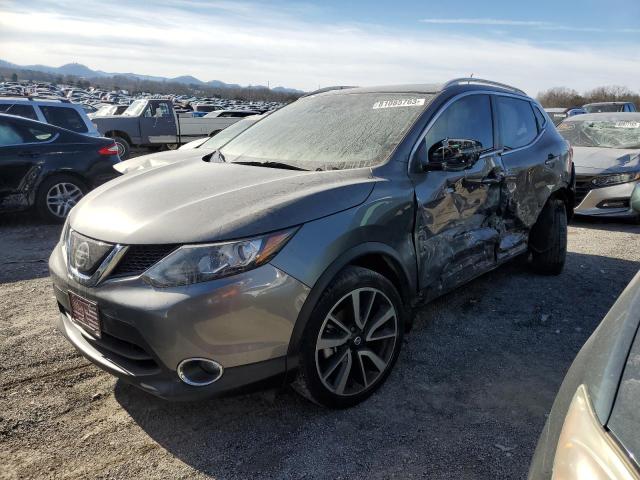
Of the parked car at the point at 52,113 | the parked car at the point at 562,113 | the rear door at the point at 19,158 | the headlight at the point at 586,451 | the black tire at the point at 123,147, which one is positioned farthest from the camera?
the parked car at the point at 562,113

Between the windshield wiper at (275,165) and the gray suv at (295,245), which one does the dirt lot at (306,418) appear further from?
the windshield wiper at (275,165)

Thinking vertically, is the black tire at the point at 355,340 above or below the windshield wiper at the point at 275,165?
below

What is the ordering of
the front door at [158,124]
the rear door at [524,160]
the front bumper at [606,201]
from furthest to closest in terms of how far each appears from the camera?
the front door at [158,124], the front bumper at [606,201], the rear door at [524,160]

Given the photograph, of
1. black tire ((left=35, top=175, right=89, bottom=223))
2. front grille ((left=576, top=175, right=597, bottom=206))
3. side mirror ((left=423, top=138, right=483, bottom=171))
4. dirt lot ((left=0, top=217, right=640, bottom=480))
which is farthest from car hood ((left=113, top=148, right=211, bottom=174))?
front grille ((left=576, top=175, right=597, bottom=206))

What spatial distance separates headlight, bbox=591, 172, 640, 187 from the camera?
747 cm

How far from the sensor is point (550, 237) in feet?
15.9

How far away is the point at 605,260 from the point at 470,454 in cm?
420

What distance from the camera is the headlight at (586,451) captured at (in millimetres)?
1082

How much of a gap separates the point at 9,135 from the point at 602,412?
7.63 meters

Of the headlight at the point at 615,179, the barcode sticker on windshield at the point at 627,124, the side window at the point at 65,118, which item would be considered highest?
the barcode sticker on windshield at the point at 627,124

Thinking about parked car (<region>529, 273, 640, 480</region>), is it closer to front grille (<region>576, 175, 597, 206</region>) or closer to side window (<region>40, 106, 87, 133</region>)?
front grille (<region>576, 175, 597, 206</region>)

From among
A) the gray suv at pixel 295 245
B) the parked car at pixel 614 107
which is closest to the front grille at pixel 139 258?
the gray suv at pixel 295 245

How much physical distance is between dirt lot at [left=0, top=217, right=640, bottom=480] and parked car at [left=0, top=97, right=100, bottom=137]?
20.6ft

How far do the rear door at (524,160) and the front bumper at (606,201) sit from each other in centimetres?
304
